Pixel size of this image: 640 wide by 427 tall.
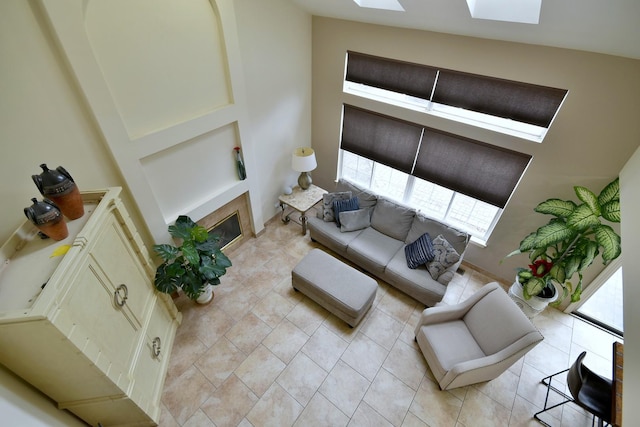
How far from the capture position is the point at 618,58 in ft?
8.01

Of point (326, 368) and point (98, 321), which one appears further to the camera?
point (326, 368)

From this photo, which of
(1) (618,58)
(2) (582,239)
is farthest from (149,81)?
(2) (582,239)

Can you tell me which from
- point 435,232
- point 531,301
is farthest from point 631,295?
point 435,232

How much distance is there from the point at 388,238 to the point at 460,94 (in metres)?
2.13

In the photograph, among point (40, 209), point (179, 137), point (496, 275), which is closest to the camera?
point (40, 209)

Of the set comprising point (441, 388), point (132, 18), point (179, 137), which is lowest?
point (441, 388)

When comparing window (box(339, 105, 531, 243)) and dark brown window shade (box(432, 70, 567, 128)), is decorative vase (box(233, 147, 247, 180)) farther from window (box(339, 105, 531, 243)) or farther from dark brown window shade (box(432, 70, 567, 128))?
dark brown window shade (box(432, 70, 567, 128))

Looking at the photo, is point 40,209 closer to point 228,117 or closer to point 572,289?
point 228,117

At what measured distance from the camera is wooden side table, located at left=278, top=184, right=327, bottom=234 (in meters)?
4.66

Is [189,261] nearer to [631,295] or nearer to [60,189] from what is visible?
[60,189]

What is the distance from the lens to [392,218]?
4262 mm

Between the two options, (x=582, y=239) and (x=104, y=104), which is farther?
(x=582, y=239)

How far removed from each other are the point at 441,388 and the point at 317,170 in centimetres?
391

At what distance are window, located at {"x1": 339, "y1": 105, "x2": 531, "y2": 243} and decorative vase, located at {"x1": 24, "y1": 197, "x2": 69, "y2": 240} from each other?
12.4 ft
